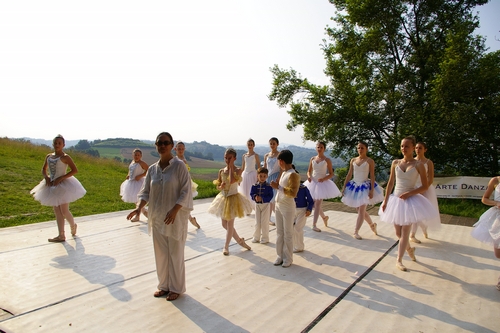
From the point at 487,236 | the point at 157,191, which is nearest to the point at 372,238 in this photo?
the point at 487,236

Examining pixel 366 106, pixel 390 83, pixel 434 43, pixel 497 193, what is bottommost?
pixel 497 193

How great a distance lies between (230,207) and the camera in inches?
230

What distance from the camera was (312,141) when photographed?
15523mm

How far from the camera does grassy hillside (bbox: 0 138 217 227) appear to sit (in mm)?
9047

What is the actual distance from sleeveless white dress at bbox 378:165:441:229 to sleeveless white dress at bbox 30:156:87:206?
5.36 metres

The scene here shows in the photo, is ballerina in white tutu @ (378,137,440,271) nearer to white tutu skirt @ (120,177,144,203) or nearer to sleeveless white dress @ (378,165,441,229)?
sleeveless white dress @ (378,165,441,229)

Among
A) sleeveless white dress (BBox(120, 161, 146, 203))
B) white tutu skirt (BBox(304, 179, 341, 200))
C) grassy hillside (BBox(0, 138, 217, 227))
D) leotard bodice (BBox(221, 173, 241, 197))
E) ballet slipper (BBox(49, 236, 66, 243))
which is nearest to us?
leotard bodice (BBox(221, 173, 241, 197))

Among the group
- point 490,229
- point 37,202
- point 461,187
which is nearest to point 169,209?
point 490,229

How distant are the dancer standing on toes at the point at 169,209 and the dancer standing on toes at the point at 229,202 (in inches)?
65.8

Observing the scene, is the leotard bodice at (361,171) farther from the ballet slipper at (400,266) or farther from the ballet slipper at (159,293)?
the ballet slipper at (159,293)

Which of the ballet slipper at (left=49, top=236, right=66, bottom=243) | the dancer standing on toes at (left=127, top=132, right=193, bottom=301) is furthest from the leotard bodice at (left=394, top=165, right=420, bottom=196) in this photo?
the ballet slipper at (left=49, top=236, right=66, bottom=243)

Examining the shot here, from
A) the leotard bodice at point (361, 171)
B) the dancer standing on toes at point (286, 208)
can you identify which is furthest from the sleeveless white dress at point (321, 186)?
the dancer standing on toes at point (286, 208)

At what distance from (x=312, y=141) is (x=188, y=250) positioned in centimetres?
1043

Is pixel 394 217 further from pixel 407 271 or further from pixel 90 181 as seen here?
pixel 90 181
